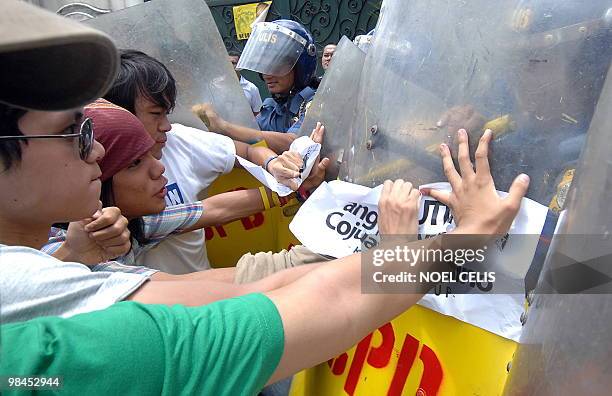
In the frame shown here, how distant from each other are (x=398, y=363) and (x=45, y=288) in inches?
32.4

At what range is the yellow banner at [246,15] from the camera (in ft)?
23.2

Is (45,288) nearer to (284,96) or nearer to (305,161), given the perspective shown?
(305,161)

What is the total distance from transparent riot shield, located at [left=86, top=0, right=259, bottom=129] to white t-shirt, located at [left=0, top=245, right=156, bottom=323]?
69.5 inches

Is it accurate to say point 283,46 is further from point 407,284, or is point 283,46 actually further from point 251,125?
point 407,284

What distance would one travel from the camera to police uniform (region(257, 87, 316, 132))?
3.60m

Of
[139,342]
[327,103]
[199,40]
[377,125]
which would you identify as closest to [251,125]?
[199,40]

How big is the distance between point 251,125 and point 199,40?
0.47 metres

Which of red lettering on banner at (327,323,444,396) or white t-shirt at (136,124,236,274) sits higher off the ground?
red lettering on banner at (327,323,444,396)

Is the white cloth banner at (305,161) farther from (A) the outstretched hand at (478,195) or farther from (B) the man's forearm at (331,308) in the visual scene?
(B) the man's forearm at (331,308)

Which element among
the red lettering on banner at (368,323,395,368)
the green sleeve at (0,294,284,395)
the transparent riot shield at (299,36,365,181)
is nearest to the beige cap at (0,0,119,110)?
the green sleeve at (0,294,284,395)

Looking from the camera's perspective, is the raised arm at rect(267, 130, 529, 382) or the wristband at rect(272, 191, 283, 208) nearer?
the raised arm at rect(267, 130, 529, 382)

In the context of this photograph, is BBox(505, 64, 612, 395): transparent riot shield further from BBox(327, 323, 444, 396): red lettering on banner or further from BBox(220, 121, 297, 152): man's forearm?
BBox(220, 121, 297, 152): man's forearm

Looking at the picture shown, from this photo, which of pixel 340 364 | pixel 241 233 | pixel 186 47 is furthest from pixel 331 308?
pixel 186 47

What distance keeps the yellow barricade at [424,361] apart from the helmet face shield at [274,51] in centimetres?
239
